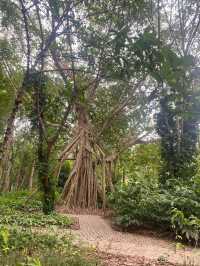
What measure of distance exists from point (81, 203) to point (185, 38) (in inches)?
221

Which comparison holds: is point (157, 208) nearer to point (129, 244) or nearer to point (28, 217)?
point (129, 244)

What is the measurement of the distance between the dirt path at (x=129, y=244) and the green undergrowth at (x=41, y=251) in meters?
0.82

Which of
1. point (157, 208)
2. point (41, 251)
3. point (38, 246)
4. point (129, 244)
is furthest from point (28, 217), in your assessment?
point (41, 251)

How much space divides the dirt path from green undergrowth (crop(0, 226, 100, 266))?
0.82 m

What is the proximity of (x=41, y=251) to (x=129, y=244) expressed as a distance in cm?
240

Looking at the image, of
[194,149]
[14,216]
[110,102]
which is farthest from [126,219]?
[110,102]

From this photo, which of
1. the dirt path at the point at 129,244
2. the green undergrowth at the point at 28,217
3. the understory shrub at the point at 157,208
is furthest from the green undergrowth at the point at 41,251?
the understory shrub at the point at 157,208

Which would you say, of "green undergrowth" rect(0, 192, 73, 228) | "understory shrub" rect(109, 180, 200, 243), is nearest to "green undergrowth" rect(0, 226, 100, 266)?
"green undergrowth" rect(0, 192, 73, 228)

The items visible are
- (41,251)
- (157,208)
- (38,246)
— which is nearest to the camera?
(41,251)

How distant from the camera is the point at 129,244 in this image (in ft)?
20.9

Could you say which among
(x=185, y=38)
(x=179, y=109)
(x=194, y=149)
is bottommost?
(x=179, y=109)

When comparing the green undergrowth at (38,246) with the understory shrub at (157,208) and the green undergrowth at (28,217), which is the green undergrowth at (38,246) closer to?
the green undergrowth at (28,217)

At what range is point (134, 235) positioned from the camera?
7328 mm

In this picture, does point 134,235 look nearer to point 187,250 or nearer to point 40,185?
point 187,250
